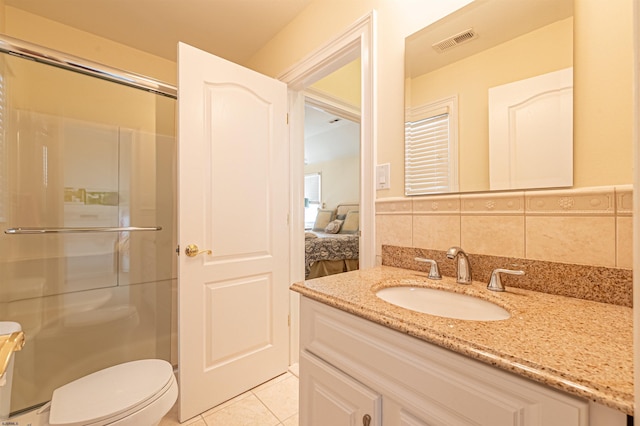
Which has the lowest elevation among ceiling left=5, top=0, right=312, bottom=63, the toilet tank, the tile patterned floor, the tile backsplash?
the tile patterned floor

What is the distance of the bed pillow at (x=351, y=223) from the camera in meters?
4.52

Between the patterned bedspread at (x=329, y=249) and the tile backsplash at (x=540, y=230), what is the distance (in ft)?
6.67

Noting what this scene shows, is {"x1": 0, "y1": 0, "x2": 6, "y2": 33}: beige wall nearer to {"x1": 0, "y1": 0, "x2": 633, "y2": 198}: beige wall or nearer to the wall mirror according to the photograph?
{"x1": 0, "y1": 0, "x2": 633, "y2": 198}: beige wall

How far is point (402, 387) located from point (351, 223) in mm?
4004

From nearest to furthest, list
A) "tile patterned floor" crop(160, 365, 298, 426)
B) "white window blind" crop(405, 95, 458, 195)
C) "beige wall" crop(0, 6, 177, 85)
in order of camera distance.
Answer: "white window blind" crop(405, 95, 458, 195) → "tile patterned floor" crop(160, 365, 298, 426) → "beige wall" crop(0, 6, 177, 85)

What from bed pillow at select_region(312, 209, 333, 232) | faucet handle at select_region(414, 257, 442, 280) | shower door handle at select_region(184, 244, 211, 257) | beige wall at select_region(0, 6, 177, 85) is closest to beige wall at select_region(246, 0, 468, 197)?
faucet handle at select_region(414, 257, 442, 280)

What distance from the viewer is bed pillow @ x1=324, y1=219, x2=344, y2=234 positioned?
4699mm

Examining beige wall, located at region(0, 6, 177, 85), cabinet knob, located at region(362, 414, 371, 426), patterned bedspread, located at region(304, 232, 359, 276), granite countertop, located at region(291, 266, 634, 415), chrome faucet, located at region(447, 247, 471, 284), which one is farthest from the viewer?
patterned bedspread, located at region(304, 232, 359, 276)

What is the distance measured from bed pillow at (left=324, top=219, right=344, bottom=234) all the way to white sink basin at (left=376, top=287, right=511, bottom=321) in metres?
3.69

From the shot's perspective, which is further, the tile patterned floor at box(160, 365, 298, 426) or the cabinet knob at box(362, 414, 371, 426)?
the tile patterned floor at box(160, 365, 298, 426)

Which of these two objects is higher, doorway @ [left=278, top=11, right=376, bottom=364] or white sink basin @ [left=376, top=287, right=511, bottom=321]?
doorway @ [left=278, top=11, right=376, bottom=364]

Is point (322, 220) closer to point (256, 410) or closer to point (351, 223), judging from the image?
point (351, 223)

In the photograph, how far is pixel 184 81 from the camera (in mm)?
1392

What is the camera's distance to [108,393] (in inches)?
40.6
